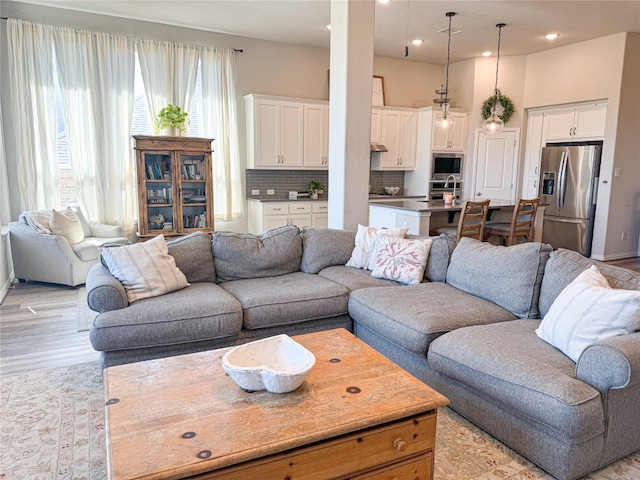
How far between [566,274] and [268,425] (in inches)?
75.8

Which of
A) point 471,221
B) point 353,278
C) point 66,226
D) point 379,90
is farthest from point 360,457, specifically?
point 379,90

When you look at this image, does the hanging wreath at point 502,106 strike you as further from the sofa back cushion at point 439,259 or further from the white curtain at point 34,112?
the white curtain at point 34,112

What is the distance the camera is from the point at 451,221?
18.6 feet

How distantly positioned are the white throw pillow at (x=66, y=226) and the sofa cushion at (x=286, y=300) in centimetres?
250

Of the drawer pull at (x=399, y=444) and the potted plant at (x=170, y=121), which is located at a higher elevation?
the potted plant at (x=170, y=121)

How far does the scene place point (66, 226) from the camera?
4.90 metres

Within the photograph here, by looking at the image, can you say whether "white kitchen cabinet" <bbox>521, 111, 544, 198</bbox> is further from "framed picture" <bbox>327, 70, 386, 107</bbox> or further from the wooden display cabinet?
the wooden display cabinet

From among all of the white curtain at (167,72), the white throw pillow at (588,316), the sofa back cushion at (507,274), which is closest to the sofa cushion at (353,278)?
the sofa back cushion at (507,274)

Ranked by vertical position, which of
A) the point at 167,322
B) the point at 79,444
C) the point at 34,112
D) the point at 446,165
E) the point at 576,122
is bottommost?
the point at 79,444

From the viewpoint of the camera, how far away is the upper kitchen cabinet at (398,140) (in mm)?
7273

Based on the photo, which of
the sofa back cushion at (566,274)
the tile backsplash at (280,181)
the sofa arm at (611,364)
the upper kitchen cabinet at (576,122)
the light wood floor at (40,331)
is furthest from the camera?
the tile backsplash at (280,181)

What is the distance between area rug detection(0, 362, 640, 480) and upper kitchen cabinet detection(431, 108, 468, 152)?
5613mm

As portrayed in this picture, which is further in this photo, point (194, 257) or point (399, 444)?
point (194, 257)

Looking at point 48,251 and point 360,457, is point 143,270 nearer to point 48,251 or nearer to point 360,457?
point 360,457
